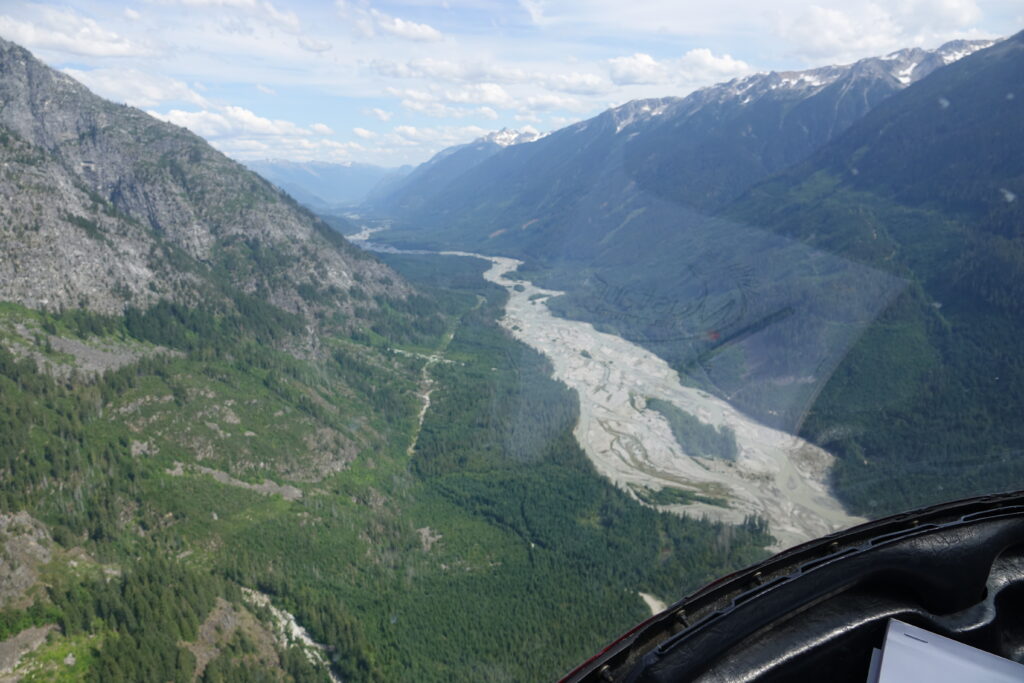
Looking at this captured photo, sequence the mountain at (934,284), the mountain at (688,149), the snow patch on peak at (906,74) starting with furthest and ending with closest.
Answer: the snow patch on peak at (906,74)
the mountain at (688,149)
the mountain at (934,284)

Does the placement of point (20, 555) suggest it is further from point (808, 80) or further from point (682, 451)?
point (808, 80)

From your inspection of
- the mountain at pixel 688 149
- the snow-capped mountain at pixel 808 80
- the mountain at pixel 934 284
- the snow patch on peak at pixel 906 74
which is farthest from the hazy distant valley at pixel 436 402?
the snow-capped mountain at pixel 808 80

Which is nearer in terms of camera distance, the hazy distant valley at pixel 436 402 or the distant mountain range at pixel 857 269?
the hazy distant valley at pixel 436 402

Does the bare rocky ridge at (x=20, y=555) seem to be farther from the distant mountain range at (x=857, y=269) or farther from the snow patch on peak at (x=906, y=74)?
the snow patch on peak at (x=906, y=74)

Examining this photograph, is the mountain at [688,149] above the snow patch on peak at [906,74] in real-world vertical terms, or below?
below

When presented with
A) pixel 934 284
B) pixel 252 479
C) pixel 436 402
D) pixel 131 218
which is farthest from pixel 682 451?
pixel 131 218

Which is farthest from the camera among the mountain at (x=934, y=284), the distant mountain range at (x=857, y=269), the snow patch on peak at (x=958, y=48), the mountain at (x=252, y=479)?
the snow patch on peak at (x=958, y=48)

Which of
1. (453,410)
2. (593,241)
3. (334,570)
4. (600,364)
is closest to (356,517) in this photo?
(334,570)
